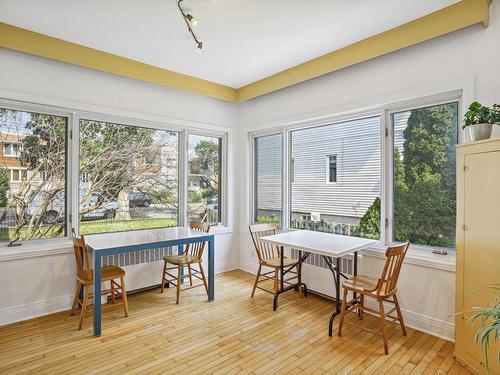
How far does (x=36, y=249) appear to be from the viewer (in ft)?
10.6

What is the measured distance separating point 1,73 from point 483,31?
4535 millimetres

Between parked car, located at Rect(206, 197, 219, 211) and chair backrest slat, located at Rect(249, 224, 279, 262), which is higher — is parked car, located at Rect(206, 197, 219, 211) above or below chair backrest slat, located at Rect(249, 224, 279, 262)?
above

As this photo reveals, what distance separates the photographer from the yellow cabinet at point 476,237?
215 centimetres

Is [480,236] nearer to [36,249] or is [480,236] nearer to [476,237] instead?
[476,237]

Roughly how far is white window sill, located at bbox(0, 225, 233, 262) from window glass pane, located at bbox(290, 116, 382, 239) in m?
2.91

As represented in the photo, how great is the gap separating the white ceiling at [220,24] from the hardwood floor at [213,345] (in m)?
2.95

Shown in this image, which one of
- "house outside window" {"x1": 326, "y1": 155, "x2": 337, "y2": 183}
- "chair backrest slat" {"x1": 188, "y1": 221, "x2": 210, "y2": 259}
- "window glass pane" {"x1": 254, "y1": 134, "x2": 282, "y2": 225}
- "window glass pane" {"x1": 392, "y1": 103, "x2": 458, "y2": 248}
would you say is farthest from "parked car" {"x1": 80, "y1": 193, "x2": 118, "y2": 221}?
"window glass pane" {"x1": 392, "y1": 103, "x2": 458, "y2": 248}


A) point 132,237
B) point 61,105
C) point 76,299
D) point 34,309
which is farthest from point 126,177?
point 34,309

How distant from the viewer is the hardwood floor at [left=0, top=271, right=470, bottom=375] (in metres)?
2.35

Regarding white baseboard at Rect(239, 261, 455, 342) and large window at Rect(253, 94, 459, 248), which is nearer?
white baseboard at Rect(239, 261, 455, 342)

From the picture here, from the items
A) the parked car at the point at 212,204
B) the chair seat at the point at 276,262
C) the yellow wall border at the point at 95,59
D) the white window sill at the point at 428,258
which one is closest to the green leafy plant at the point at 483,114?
the white window sill at the point at 428,258

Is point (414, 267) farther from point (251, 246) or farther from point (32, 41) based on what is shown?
point (32, 41)

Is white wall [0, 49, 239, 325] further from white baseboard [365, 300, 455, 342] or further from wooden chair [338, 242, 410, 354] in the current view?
white baseboard [365, 300, 455, 342]

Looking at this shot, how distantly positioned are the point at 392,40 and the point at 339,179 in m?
1.61
